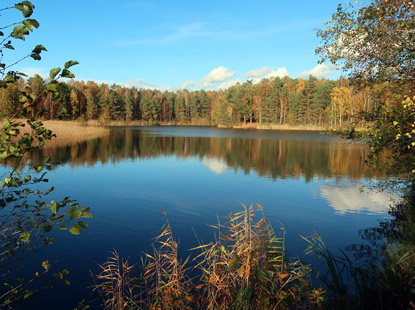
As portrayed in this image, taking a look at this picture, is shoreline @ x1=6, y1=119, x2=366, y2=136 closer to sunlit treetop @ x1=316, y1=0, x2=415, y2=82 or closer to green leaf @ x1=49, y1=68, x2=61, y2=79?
sunlit treetop @ x1=316, y1=0, x2=415, y2=82

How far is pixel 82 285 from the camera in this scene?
7.46 meters

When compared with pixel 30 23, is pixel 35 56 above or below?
below

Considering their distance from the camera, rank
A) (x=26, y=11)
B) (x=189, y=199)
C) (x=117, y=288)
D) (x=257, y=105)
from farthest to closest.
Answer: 1. (x=257, y=105)
2. (x=189, y=199)
3. (x=117, y=288)
4. (x=26, y=11)

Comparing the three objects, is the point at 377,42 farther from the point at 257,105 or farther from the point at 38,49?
the point at 257,105

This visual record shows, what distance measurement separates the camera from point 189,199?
15641 millimetres

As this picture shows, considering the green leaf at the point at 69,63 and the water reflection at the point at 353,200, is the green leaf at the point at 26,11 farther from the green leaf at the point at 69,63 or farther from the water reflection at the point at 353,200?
the water reflection at the point at 353,200

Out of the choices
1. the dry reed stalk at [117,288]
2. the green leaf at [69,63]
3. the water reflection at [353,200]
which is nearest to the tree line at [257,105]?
the water reflection at [353,200]

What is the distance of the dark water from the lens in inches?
380

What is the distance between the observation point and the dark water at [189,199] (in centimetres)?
966

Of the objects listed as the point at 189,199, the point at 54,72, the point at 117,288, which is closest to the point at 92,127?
the point at 189,199

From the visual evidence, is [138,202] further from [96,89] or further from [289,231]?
[96,89]

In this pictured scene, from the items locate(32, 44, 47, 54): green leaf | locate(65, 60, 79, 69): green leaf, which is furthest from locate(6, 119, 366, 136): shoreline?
locate(32, 44, 47, 54): green leaf

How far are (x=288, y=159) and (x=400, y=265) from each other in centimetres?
2412

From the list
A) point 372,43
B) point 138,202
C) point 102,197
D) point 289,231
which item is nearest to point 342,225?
point 289,231
